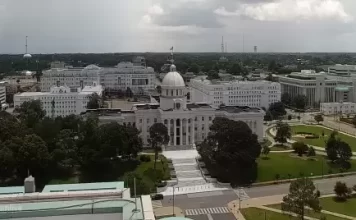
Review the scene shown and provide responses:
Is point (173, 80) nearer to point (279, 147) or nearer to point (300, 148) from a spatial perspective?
point (279, 147)

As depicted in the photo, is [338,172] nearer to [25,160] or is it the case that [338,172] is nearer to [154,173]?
[154,173]

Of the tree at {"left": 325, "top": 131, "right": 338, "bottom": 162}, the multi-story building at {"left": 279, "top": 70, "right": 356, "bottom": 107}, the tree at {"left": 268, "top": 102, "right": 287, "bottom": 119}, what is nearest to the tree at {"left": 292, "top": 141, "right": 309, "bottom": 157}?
the tree at {"left": 325, "top": 131, "right": 338, "bottom": 162}

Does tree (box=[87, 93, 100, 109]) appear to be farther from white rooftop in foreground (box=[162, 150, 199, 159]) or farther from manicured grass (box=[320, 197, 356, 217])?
manicured grass (box=[320, 197, 356, 217])

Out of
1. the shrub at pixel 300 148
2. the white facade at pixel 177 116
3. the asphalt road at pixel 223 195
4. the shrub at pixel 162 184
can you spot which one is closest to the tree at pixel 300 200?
the asphalt road at pixel 223 195

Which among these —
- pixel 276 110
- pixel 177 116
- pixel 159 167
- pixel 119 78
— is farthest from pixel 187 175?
pixel 119 78

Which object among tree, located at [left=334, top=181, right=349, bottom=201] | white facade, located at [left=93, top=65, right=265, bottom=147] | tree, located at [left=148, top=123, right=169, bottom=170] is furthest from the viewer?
white facade, located at [left=93, top=65, right=265, bottom=147]

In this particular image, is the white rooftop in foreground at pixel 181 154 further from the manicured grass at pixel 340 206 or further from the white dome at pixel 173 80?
the manicured grass at pixel 340 206

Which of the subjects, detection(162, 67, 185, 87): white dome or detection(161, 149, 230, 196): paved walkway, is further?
detection(162, 67, 185, 87): white dome

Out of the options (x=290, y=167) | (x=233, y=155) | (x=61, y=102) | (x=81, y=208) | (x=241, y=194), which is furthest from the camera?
(x=61, y=102)
